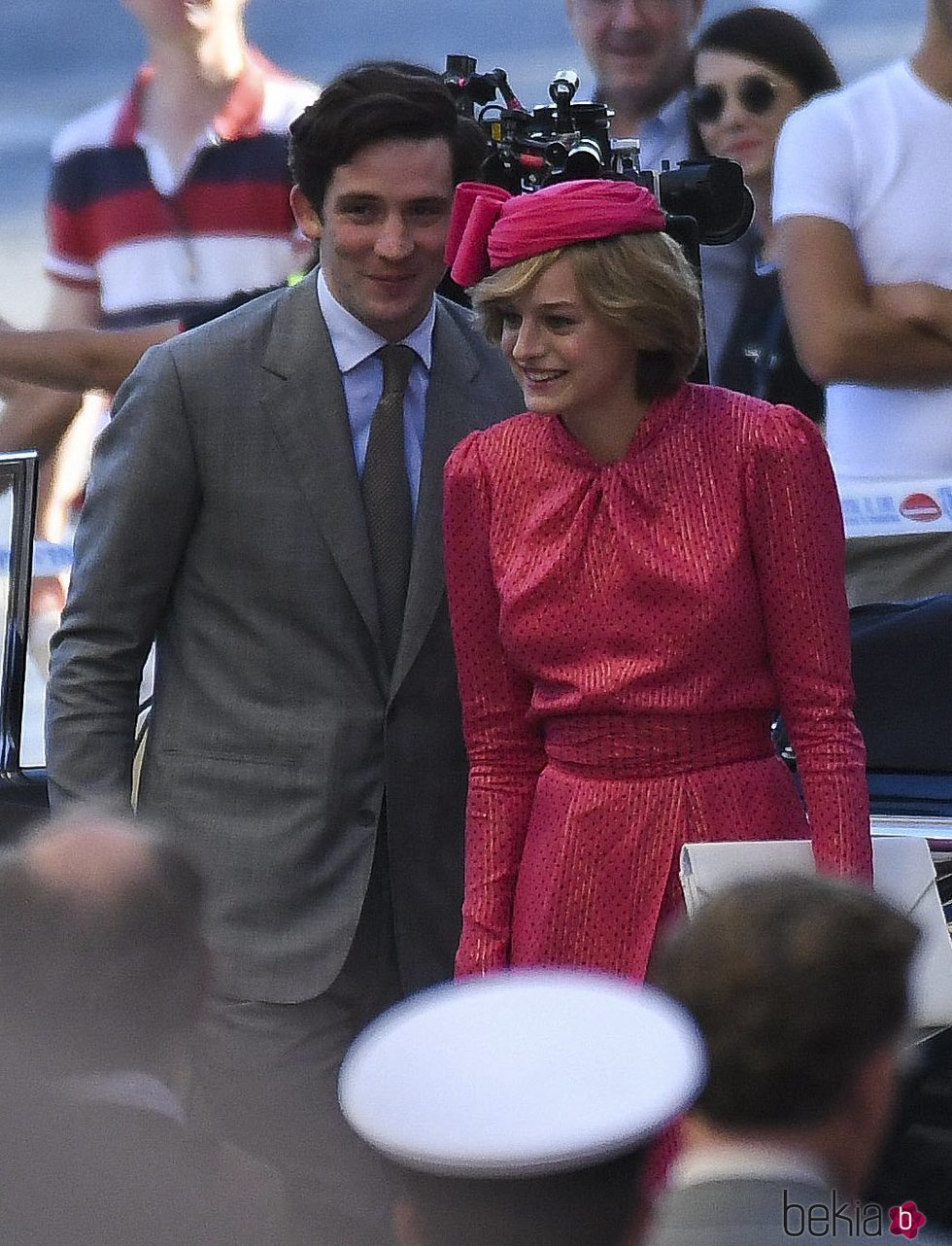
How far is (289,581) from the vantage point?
2.33 m

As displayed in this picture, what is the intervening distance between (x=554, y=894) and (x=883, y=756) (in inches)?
45.5

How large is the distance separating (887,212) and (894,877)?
218 centimetres

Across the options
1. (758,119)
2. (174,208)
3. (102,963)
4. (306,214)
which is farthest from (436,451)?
(174,208)

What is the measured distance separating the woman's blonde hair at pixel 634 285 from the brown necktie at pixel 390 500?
1.05 feet

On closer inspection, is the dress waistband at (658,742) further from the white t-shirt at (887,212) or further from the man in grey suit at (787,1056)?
the white t-shirt at (887,212)

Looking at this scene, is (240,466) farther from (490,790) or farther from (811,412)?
(811,412)

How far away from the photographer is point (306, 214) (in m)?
2.40

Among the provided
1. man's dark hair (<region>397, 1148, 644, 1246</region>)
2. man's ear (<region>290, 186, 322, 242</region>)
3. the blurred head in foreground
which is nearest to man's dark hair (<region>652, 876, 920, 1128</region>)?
the blurred head in foreground

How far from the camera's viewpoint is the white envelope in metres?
1.91

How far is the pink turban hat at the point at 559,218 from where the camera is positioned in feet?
6.82

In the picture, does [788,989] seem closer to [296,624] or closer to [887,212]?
[296,624]

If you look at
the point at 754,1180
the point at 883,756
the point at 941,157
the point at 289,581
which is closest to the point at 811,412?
the point at 941,157

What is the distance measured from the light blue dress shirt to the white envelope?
669mm

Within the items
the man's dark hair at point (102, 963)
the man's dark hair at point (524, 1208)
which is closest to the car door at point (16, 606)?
the man's dark hair at point (102, 963)
